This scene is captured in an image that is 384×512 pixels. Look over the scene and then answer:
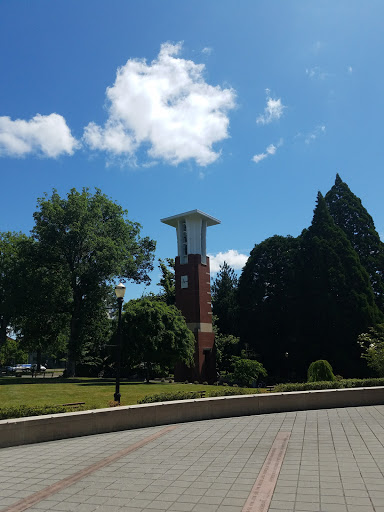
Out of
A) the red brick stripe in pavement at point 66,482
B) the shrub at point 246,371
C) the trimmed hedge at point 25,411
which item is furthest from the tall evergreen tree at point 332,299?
the red brick stripe in pavement at point 66,482

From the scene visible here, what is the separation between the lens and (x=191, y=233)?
43.1 meters

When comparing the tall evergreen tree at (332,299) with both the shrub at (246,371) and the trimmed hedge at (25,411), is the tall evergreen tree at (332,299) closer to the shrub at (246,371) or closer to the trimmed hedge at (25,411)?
the shrub at (246,371)

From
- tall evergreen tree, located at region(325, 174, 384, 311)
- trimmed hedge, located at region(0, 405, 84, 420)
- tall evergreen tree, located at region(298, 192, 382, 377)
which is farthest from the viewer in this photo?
→ tall evergreen tree, located at region(325, 174, 384, 311)

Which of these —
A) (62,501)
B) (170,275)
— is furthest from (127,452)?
(170,275)

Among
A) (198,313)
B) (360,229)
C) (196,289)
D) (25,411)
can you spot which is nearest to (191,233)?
(196,289)

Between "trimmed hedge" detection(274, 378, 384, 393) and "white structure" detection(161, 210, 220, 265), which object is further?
"white structure" detection(161, 210, 220, 265)

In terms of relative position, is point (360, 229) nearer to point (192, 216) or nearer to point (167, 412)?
point (192, 216)

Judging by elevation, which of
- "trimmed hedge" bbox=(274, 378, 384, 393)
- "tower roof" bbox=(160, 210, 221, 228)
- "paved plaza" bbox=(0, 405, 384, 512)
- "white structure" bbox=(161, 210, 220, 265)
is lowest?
"paved plaza" bbox=(0, 405, 384, 512)

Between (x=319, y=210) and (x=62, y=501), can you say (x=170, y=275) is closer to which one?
(x=319, y=210)

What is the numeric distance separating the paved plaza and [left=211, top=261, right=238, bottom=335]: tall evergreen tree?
39.5 metres

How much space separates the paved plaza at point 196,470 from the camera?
550 centimetres

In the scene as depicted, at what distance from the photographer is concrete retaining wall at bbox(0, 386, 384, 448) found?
378 inches

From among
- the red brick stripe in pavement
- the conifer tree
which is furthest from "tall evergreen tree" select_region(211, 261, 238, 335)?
the red brick stripe in pavement

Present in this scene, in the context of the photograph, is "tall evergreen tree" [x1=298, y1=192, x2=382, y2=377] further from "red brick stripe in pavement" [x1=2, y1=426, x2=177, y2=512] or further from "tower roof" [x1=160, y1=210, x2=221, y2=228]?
"red brick stripe in pavement" [x1=2, y1=426, x2=177, y2=512]
